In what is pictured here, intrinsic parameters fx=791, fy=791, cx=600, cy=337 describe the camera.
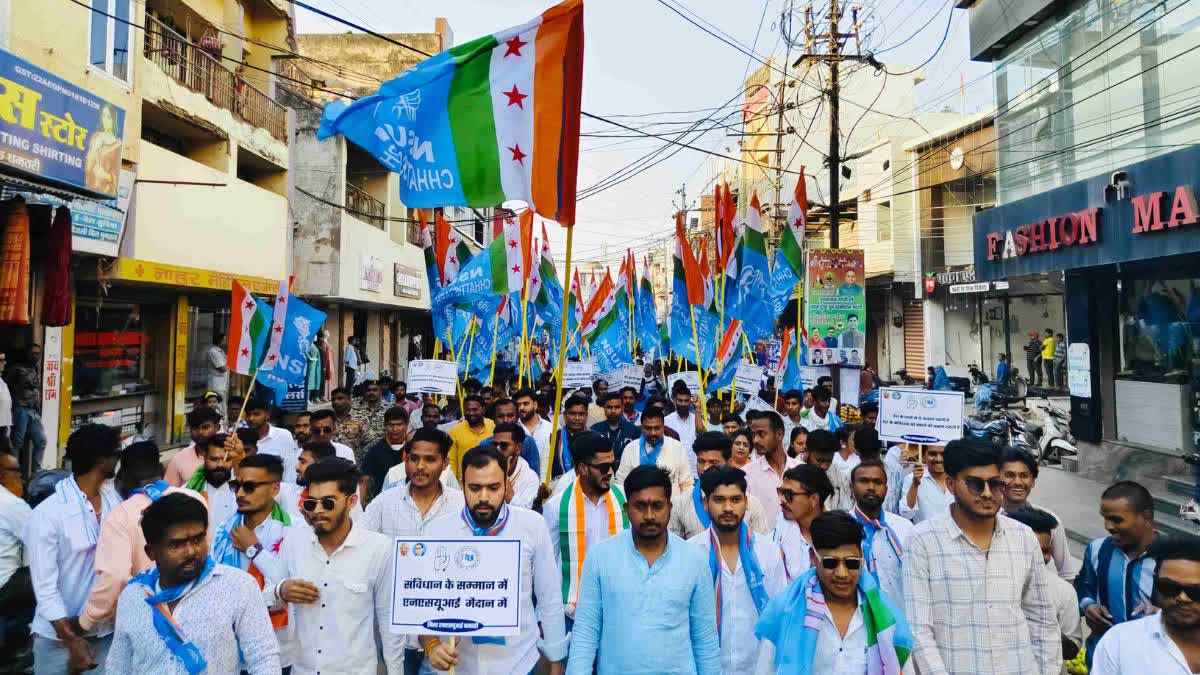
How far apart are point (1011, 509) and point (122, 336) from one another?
1346cm

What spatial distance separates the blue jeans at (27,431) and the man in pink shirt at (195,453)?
4917mm

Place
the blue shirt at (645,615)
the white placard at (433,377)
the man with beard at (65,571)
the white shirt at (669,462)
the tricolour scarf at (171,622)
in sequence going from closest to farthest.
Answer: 1. the tricolour scarf at (171,622)
2. the blue shirt at (645,615)
3. the man with beard at (65,571)
4. the white shirt at (669,462)
5. the white placard at (433,377)

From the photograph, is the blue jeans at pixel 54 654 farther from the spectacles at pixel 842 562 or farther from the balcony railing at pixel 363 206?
the balcony railing at pixel 363 206

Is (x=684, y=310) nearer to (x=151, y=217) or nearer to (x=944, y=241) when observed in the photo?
(x=151, y=217)

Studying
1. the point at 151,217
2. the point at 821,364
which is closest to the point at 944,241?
the point at 821,364

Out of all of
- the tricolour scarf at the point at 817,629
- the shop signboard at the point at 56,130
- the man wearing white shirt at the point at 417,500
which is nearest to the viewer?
the tricolour scarf at the point at 817,629

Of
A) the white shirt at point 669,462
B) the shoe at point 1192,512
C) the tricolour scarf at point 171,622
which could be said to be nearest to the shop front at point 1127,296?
the shoe at point 1192,512

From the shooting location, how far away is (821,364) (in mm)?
16375

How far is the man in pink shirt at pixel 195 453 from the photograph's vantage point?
5.77 metres

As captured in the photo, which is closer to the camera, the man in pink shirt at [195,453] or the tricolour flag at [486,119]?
the tricolour flag at [486,119]

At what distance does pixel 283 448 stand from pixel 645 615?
4.66m

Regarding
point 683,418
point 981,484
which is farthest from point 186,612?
point 683,418

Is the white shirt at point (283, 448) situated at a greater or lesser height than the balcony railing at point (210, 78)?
lesser

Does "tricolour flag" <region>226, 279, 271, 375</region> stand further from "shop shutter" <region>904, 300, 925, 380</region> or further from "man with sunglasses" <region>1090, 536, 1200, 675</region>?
"shop shutter" <region>904, 300, 925, 380</region>
